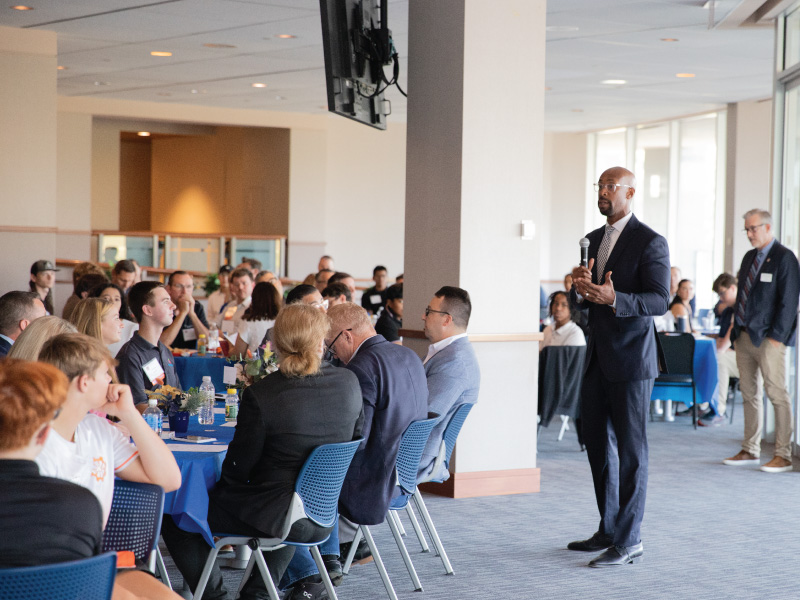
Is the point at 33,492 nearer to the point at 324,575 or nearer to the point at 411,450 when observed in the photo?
the point at 324,575

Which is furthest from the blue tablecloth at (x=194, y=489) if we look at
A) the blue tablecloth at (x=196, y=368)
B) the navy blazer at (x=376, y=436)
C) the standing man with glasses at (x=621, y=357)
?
the blue tablecloth at (x=196, y=368)

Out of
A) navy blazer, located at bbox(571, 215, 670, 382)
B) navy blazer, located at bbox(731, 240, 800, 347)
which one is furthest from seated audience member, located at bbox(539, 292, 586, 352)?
navy blazer, located at bbox(571, 215, 670, 382)

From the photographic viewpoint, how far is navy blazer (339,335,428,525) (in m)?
3.85

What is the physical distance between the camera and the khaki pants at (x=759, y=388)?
7062mm

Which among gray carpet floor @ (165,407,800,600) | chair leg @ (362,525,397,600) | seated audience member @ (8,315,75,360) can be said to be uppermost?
seated audience member @ (8,315,75,360)

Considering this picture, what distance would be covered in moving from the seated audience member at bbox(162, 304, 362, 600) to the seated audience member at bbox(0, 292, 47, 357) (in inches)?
64.0

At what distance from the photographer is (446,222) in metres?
6.05

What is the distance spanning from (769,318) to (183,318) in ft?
14.7

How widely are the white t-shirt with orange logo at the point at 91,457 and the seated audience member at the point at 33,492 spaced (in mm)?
389

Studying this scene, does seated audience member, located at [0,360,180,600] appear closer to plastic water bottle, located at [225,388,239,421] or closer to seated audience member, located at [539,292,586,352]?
plastic water bottle, located at [225,388,239,421]

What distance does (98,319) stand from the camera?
14.3ft

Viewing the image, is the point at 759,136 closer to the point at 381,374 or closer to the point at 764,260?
the point at 764,260

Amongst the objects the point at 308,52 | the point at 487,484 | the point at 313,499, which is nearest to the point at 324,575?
the point at 313,499

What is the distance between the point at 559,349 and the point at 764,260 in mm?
1691
